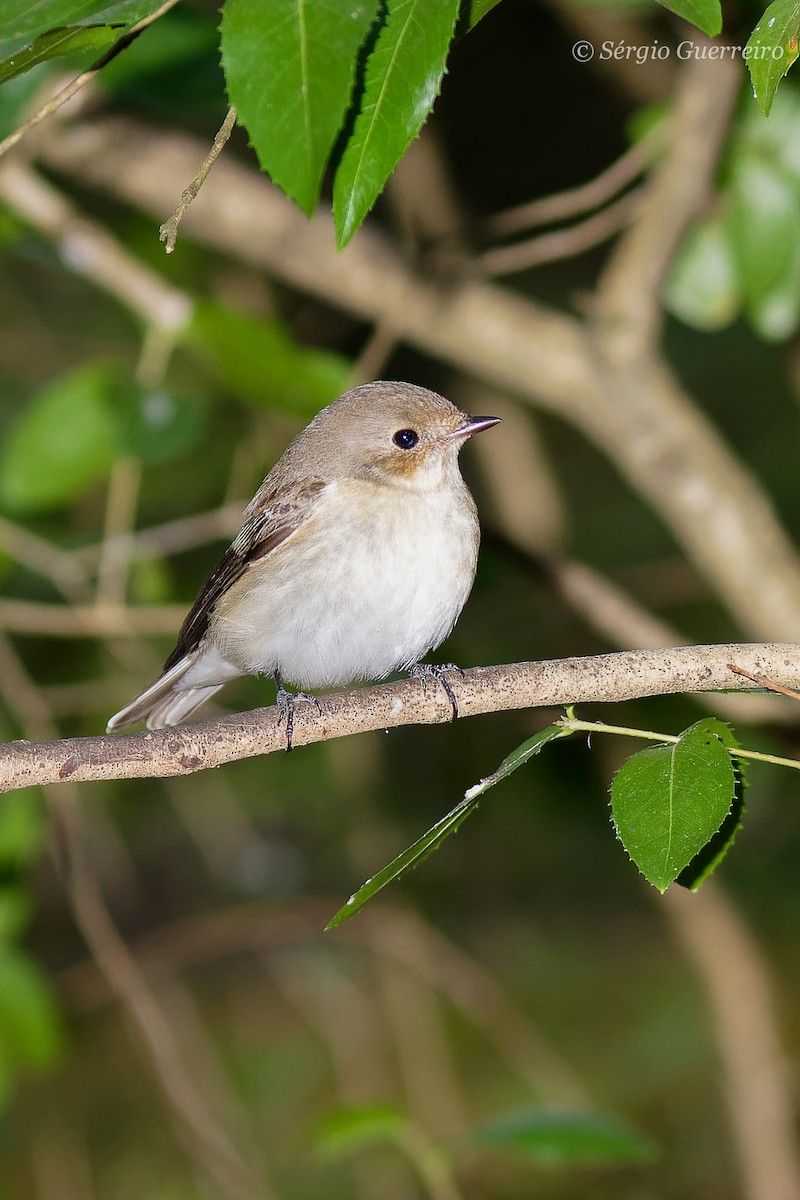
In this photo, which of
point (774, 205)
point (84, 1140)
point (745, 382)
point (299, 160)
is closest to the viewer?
point (299, 160)

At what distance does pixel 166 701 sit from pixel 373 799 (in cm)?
300

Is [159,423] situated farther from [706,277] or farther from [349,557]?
[706,277]

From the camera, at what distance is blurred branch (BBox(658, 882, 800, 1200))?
514 centimetres

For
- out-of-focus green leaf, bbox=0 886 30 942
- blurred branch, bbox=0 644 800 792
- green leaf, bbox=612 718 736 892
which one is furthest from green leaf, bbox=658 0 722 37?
out-of-focus green leaf, bbox=0 886 30 942

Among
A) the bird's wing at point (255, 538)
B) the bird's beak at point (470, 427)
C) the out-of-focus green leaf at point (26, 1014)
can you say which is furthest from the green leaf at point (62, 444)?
the out-of-focus green leaf at point (26, 1014)

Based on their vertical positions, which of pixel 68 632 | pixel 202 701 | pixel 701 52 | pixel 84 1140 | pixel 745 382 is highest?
pixel 701 52

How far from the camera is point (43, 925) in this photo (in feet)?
31.4

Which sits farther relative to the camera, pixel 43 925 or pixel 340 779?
pixel 43 925

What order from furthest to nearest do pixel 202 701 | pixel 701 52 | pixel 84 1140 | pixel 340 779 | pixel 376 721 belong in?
1. pixel 84 1140
2. pixel 340 779
3. pixel 202 701
4. pixel 701 52
5. pixel 376 721

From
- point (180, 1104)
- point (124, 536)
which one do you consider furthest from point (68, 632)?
point (180, 1104)

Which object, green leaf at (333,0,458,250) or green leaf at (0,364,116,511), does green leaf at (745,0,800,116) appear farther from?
green leaf at (0,364,116,511)

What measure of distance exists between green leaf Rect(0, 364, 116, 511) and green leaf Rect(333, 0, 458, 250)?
281 cm

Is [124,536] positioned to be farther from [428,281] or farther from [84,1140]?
[84,1140]

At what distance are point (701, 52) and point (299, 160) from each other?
112 inches
